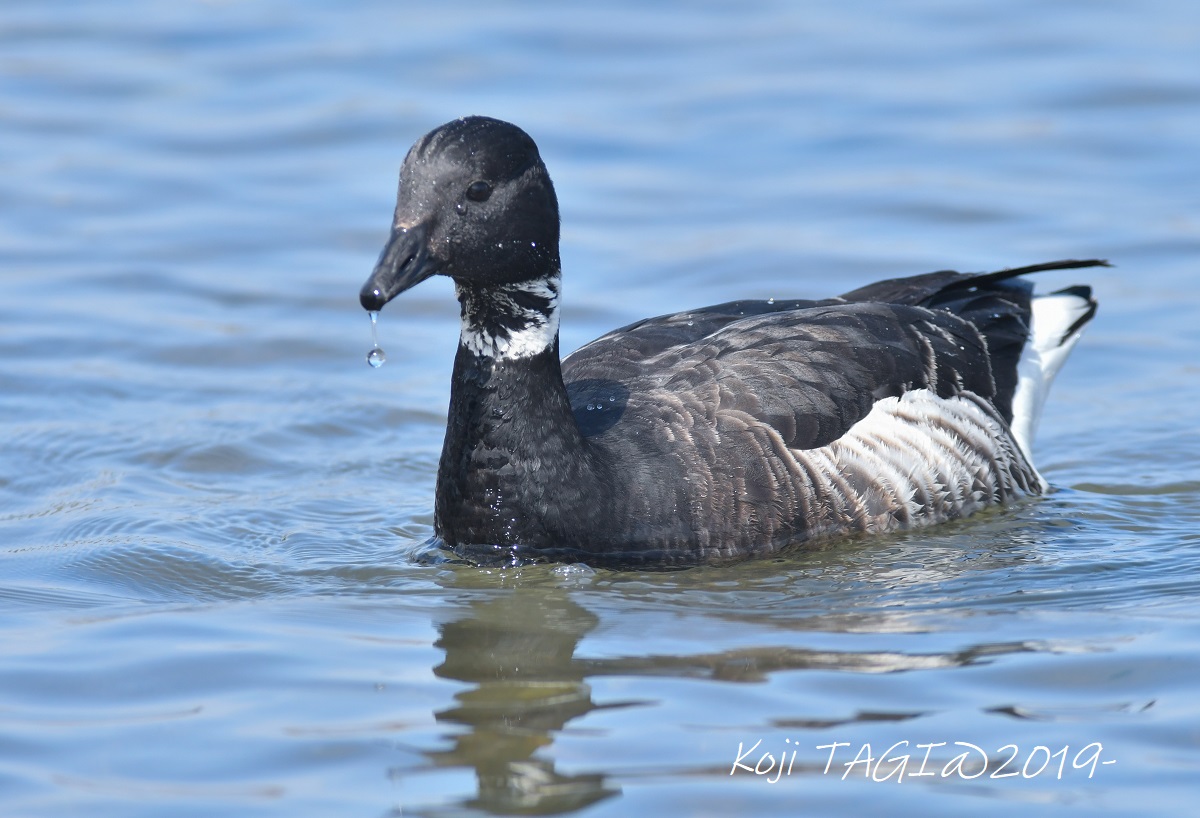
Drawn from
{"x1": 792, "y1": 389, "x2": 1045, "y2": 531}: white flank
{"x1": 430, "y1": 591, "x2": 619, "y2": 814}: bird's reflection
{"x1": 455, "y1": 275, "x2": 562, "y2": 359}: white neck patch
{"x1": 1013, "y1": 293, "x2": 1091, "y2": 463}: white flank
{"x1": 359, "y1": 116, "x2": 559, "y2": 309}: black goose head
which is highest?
{"x1": 359, "y1": 116, "x2": 559, "y2": 309}: black goose head

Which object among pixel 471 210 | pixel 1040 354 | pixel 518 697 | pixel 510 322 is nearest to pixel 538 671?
pixel 518 697

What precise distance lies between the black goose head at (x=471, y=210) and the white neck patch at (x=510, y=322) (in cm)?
8

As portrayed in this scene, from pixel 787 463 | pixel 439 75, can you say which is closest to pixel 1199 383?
pixel 787 463

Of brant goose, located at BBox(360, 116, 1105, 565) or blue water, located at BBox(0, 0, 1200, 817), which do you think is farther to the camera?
brant goose, located at BBox(360, 116, 1105, 565)

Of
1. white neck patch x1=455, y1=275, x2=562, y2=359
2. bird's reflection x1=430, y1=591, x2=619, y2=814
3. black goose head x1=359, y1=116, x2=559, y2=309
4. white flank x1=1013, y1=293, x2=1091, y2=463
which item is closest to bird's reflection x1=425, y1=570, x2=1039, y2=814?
bird's reflection x1=430, y1=591, x2=619, y2=814

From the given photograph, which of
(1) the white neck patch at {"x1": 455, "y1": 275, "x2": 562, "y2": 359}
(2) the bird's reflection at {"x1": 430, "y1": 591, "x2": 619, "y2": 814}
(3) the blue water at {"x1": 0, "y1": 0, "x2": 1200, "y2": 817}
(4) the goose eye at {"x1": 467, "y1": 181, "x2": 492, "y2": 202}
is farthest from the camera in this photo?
(1) the white neck patch at {"x1": 455, "y1": 275, "x2": 562, "y2": 359}

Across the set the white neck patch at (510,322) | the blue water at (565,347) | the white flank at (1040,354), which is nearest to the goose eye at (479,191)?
the white neck patch at (510,322)

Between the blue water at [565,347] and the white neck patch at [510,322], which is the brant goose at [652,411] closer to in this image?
the white neck patch at [510,322]

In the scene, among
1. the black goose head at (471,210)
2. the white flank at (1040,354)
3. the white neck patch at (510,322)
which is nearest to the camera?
the black goose head at (471,210)

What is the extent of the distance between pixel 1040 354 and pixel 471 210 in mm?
4289

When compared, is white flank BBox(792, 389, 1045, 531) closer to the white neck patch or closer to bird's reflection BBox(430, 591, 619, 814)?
the white neck patch

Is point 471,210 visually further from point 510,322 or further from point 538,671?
point 538,671

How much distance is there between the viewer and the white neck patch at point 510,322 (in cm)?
818

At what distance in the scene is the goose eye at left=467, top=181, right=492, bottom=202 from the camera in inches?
309
